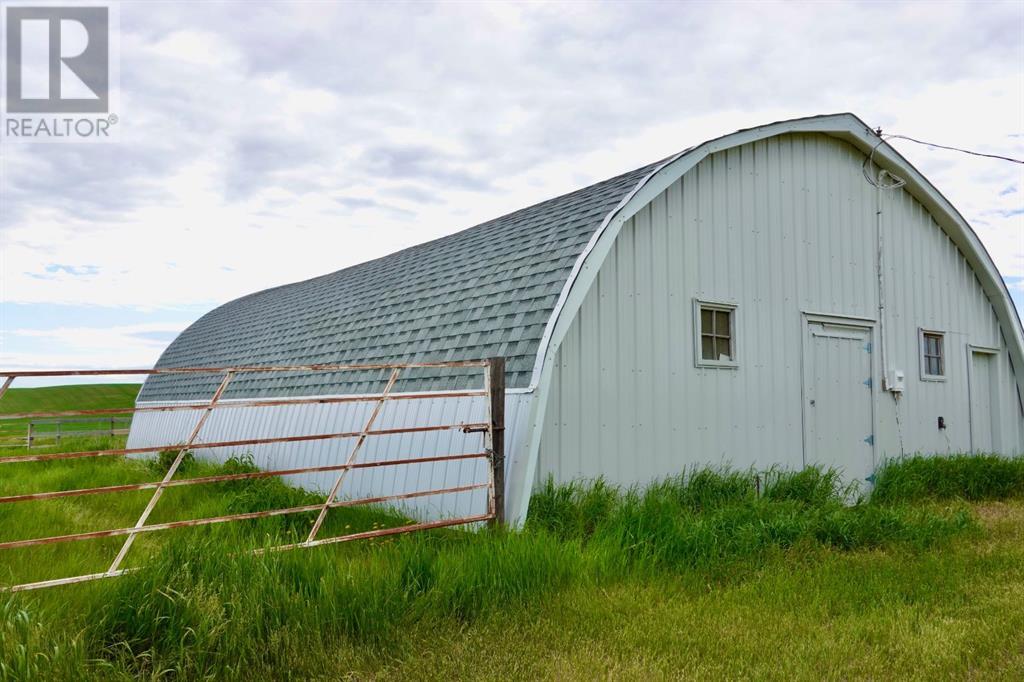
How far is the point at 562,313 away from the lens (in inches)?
272

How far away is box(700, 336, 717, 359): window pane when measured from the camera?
28.1ft

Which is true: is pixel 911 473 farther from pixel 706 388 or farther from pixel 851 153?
pixel 851 153

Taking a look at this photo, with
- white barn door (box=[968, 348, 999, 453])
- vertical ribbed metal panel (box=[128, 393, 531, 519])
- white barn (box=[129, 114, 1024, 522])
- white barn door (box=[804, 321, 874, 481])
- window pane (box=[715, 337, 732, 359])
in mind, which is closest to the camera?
vertical ribbed metal panel (box=[128, 393, 531, 519])

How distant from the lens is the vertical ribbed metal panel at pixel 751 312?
7.50 m

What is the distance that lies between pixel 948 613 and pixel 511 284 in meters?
4.73

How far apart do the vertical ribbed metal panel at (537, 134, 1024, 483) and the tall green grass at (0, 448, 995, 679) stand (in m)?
0.72

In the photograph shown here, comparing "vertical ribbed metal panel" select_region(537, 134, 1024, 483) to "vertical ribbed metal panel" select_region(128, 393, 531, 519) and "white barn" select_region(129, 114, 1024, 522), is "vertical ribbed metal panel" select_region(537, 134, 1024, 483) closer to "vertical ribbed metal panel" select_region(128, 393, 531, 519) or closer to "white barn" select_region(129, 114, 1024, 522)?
"white barn" select_region(129, 114, 1024, 522)

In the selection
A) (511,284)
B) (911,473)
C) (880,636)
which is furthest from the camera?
(911,473)

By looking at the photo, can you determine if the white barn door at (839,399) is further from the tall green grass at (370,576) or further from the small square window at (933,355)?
the tall green grass at (370,576)

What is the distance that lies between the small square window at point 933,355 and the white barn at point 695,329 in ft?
0.11

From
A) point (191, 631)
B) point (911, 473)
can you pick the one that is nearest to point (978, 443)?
point (911, 473)

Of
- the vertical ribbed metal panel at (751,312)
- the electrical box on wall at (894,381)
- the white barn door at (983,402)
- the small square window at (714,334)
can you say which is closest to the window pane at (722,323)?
the small square window at (714,334)

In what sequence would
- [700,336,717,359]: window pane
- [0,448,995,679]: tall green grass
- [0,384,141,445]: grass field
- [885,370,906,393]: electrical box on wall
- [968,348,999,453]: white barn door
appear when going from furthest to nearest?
1. [0,384,141,445]: grass field
2. [968,348,999,453]: white barn door
3. [885,370,906,393]: electrical box on wall
4. [700,336,717,359]: window pane
5. [0,448,995,679]: tall green grass

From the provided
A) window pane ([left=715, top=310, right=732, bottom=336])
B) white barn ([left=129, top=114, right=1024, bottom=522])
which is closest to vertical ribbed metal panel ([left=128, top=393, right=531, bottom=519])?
white barn ([left=129, top=114, right=1024, bottom=522])
